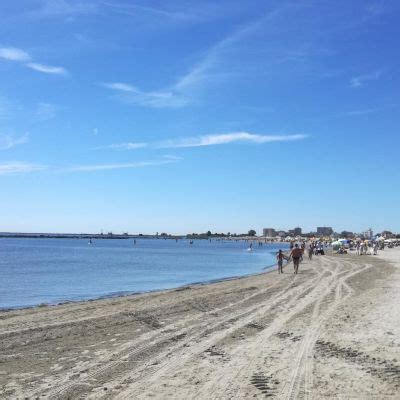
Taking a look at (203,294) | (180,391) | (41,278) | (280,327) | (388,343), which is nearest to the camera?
(180,391)

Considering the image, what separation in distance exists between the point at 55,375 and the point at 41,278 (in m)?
30.1

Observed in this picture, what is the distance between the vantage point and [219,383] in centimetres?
717

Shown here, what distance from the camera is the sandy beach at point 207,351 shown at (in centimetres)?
697

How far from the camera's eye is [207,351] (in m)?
9.32

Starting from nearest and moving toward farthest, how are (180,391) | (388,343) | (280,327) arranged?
(180,391), (388,343), (280,327)

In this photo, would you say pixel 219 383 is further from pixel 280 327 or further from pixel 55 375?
pixel 280 327

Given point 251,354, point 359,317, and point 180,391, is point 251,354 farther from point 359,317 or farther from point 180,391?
point 359,317

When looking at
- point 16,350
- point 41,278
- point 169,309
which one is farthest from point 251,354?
point 41,278

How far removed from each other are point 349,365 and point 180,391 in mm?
2957

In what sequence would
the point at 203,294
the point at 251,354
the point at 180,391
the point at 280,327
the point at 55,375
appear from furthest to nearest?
the point at 203,294
the point at 280,327
the point at 251,354
the point at 55,375
the point at 180,391

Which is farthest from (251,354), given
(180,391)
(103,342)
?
(103,342)

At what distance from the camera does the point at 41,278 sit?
3634 cm

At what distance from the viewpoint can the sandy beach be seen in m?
6.97

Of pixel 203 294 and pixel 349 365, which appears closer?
pixel 349 365
